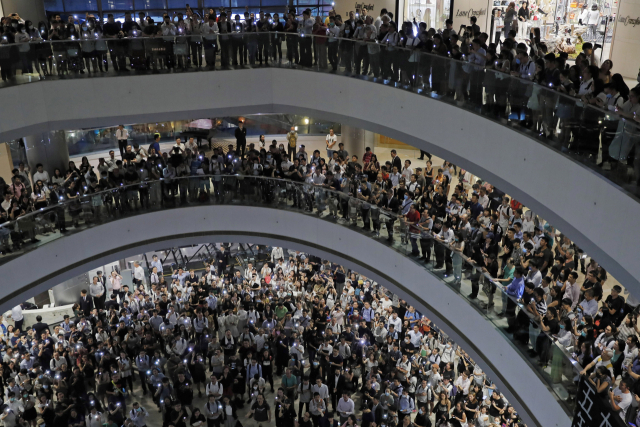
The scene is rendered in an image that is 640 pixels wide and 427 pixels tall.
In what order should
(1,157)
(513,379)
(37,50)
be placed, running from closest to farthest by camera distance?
(513,379), (37,50), (1,157)

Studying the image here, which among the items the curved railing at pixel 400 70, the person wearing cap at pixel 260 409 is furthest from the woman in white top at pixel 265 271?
the curved railing at pixel 400 70

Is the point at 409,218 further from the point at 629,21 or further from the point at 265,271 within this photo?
the point at 629,21

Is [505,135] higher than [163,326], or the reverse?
[505,135]

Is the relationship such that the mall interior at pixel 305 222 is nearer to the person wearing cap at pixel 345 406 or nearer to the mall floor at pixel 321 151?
the person wearing cap at pixel 345 406

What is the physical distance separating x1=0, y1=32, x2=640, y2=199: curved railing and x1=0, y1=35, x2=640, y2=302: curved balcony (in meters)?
0.03

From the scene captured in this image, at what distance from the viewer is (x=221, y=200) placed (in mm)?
16172

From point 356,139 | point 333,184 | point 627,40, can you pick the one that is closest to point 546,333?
point 333,184

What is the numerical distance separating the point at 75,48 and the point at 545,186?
1120 centimetres

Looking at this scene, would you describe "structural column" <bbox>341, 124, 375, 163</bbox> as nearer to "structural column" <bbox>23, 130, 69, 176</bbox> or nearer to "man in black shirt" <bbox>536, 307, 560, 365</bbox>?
"structural column" <bbox>23, 130, 69, 176</bbox>

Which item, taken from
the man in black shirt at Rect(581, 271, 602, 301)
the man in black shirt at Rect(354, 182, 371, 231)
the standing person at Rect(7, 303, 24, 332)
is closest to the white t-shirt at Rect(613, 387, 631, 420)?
the man in black shirt at Rect(581, 271, 602, 301)

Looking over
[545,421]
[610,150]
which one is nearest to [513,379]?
[545,421]

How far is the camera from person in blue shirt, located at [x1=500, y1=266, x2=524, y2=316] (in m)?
10.1

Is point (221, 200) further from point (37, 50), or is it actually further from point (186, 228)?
point (37, 50)

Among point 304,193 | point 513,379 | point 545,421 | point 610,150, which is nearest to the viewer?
point 610,150
